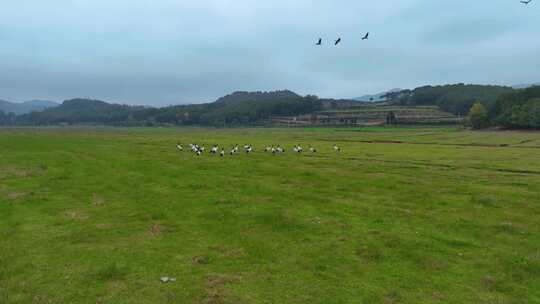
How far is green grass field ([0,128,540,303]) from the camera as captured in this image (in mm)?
9703

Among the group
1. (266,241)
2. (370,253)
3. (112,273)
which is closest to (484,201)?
(370,253)

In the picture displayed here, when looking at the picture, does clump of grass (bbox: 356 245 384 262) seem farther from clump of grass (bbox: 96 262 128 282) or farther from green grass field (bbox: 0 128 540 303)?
clump of grass (bbox: 96 262 128 282)

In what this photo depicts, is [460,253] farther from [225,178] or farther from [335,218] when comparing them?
[225,178]

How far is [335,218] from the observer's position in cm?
1662

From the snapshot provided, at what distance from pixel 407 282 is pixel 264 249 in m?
4.51

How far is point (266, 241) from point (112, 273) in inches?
202

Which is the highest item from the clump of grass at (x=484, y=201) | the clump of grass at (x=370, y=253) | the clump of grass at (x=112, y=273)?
the clump of grass at (x=112, y=273)

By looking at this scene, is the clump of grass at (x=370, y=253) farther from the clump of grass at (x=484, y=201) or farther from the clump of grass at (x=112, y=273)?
the clump of grass at (x=484, y=201)

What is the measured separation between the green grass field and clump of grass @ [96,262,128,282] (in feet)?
0.15

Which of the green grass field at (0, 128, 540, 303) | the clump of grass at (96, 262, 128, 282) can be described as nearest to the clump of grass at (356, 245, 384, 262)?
the green grass field at (0, 128, 540, 303)

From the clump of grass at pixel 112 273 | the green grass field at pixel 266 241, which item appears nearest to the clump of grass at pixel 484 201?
the green grass field at pixel 266 241

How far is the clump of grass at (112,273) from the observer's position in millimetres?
10242

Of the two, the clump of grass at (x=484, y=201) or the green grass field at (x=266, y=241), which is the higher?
the green grass field at (x=266, y=241)

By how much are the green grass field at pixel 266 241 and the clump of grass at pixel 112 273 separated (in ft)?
0.15
